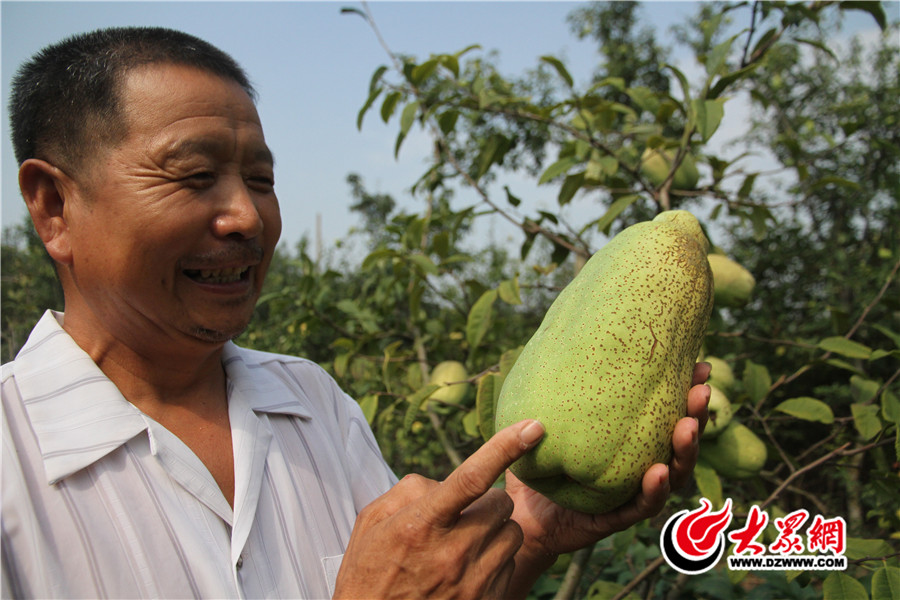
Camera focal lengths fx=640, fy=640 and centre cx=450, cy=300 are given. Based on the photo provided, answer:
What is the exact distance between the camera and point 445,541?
903 mm

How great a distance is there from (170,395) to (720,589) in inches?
86.4

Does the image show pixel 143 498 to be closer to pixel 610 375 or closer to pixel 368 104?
pixel 610 375

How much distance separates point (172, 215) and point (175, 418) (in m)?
0.39

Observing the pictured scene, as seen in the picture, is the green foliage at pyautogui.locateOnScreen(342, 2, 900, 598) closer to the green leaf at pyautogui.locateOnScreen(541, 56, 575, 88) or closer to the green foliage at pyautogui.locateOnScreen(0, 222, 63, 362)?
the green leaf at pyautogui.locateOnScreen(541, 56, 575, 88)

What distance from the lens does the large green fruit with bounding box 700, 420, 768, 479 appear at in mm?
1763

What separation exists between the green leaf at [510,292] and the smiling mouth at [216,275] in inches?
33.8

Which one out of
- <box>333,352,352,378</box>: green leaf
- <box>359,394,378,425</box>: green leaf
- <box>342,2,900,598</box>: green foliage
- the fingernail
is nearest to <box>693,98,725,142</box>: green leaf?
<box>342,2,900,598</box>: green foliage

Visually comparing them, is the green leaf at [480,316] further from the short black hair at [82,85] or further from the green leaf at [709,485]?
the short black hair at [82,85]

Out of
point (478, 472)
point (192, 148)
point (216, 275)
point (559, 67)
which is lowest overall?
point (478, 472)

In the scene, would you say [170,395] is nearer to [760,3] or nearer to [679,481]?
[679,481]

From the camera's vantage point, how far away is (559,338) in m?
1.01

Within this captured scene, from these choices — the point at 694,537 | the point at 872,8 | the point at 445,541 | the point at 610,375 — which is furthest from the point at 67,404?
the point at 872,8

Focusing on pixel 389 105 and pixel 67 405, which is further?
pixel 389 105

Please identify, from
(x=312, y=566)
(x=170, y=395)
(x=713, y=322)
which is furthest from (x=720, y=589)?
(x=170, y=395)
